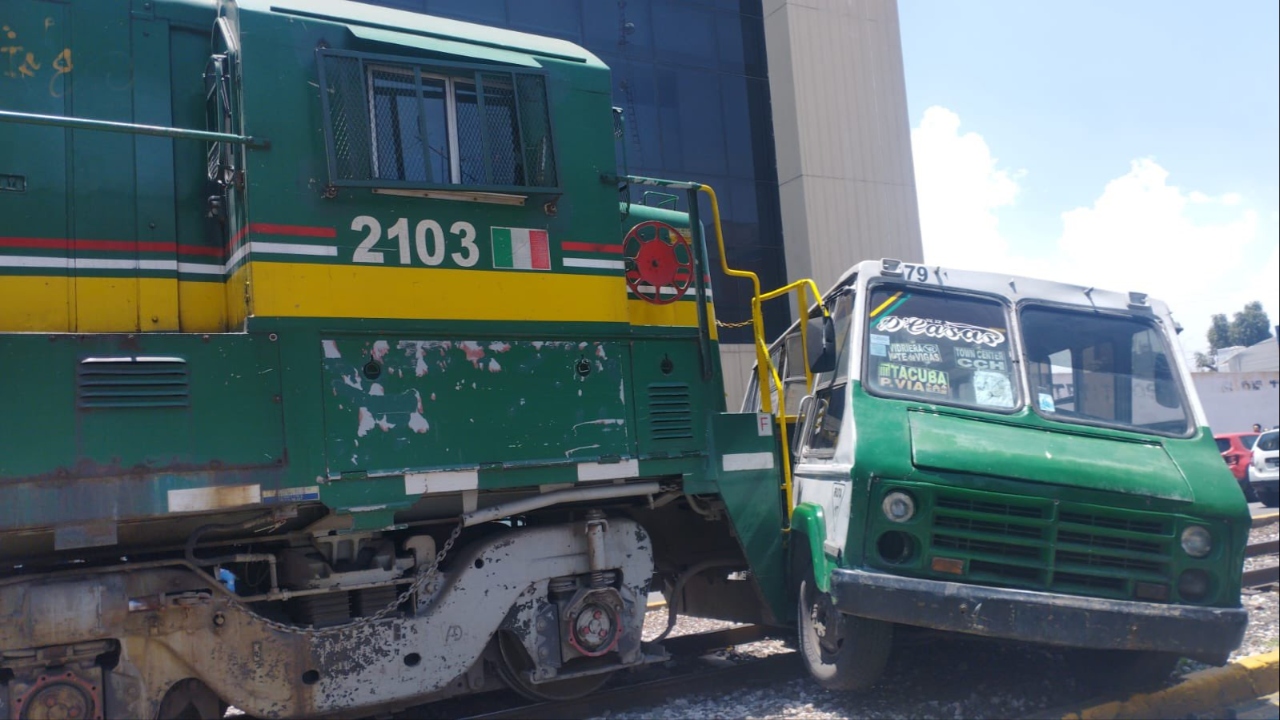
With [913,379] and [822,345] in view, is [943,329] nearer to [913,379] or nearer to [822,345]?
[913,379]

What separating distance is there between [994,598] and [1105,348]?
1987 mm

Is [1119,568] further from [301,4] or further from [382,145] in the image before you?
[301,4]

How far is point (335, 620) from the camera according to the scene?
15.1 feet

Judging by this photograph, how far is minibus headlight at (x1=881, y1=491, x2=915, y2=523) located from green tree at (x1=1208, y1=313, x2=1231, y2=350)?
7579 centimetres

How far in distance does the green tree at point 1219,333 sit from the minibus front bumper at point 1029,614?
7511cm

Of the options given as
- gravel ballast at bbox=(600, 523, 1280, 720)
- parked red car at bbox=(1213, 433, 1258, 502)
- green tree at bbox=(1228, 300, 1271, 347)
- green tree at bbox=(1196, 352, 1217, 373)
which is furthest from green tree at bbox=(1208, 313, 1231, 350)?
gravel ballast at bbox=(600, 523, 1280, 720)

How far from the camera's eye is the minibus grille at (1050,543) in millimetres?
4863

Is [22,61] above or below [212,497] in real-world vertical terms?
above

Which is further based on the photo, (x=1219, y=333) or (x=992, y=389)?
(x=1219, y=333)

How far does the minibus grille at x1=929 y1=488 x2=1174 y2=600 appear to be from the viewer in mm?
4863

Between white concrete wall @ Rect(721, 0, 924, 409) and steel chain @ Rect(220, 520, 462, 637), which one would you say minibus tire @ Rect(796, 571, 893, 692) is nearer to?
steel chain @ Rect(220, 520, 462, 637)

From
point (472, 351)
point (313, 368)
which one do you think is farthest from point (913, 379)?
point (313, 368)

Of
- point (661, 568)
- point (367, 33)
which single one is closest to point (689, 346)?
point (661, 568)

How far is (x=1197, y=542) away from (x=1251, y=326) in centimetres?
7527
